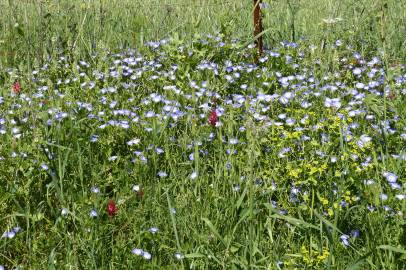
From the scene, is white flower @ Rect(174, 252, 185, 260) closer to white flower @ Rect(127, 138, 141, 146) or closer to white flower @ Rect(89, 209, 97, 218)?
white flower @ Rect(89, 209, 97, 218)

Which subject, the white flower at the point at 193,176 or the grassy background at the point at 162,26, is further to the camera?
the grassy background at the point at 162,26

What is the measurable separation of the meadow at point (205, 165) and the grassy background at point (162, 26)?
347 mm

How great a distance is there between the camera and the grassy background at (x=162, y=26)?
191 inches

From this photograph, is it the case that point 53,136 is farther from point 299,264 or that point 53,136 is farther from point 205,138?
point 299,264

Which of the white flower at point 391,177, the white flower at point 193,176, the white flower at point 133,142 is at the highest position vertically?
the white flower at point 391,177

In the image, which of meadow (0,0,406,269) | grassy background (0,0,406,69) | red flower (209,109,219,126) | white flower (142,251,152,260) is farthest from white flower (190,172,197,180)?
grassy background (0,0,406,69)

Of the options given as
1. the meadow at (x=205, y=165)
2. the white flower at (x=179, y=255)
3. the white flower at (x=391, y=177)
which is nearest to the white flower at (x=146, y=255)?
the meadow at (x=205, y=165)

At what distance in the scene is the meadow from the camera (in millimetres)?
2262

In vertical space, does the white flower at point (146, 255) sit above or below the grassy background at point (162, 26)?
below

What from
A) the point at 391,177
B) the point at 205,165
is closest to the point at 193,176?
the point at 205,165

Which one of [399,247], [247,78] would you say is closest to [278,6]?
[247,78]

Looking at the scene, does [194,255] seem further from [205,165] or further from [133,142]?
[133,142]

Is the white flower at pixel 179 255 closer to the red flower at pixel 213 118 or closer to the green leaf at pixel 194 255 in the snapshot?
the green leaf at pixel 194 255

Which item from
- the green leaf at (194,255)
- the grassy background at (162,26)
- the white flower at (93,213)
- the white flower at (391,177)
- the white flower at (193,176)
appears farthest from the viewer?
the grassy background at (162,26)
